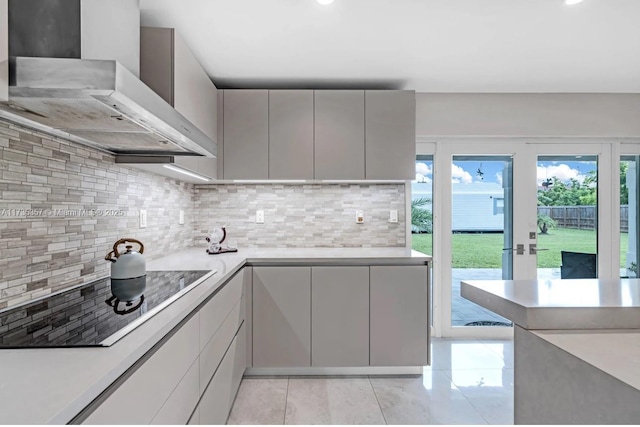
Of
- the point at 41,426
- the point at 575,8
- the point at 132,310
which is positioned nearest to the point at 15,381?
the point at 41,426

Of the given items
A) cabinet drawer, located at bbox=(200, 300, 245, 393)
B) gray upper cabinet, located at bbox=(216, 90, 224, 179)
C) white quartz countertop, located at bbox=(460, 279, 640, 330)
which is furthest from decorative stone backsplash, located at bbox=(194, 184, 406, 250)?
white quartz countertop, located at bbox=(460, 279, 640, 330)

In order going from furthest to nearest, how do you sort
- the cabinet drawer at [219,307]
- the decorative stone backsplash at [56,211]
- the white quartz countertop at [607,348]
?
the cabinet drawer at [219,307] → the decorative stone backsplash at [56,211] → the white quartz countertop at [607,348]

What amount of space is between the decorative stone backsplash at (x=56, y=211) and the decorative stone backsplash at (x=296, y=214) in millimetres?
900

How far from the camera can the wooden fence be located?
3307 mm

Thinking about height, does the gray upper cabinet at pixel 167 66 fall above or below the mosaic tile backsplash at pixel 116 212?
above

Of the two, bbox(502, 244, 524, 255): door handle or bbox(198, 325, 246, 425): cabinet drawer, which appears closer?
bbox(198, 325, 246, 425): cabinet drawer

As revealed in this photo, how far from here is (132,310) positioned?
3.81 feet

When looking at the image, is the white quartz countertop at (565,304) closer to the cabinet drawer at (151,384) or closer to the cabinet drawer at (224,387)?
the cabinet drawer at (151,384)

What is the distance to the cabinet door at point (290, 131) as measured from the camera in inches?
109

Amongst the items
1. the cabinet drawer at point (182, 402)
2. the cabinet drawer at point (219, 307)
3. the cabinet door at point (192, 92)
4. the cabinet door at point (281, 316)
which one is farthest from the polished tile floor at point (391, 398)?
the cabinet door at point (192, 92)

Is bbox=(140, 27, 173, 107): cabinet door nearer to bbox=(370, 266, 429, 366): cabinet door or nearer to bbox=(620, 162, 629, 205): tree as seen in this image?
bbox=(370, 266, 429, 366): cabinet door

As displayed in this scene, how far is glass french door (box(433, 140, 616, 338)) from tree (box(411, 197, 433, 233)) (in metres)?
0.06

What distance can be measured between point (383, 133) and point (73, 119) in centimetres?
214

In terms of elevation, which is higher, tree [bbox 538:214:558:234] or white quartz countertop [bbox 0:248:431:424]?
tree [bbox 538:214:558:234]
